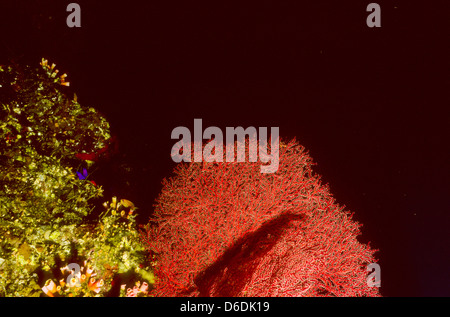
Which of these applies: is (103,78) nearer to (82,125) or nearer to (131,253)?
(82,125)

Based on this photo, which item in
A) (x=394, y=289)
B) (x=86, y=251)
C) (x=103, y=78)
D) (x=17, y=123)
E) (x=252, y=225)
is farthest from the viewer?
(x=394, y=289)

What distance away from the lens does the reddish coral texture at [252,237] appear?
6121 mm

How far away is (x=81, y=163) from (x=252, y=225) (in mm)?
4234

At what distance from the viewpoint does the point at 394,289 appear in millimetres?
12211

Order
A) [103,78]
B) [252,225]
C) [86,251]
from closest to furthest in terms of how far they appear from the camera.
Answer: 1. [86,251]
2. [252,225]
3. [103,78]

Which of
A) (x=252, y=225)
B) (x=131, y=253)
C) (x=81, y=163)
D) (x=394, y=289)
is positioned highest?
(x=81, y=163)

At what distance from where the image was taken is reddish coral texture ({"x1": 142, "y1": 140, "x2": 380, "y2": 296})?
612cm

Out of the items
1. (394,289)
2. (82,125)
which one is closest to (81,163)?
(82,125)

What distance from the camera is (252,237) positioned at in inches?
257

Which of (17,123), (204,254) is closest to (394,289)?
(204,254)

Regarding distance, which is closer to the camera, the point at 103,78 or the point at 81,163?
the point at 81,163

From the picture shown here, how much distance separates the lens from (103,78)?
26.1ft

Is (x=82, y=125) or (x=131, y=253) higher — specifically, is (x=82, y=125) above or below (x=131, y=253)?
above

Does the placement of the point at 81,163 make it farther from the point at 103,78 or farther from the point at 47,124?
the point at 103,78
